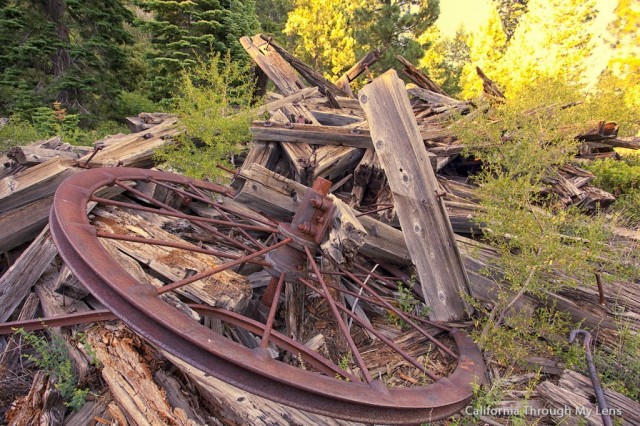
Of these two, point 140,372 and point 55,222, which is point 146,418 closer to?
point 140,372

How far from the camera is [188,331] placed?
1.49m

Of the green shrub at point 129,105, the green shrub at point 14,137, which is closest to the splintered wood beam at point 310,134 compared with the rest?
the green shrub at point 14,137

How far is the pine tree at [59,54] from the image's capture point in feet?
31.4

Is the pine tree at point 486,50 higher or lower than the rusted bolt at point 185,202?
higher

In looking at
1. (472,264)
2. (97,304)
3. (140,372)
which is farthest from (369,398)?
(97,304)

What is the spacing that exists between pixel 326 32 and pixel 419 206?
16.3 metres

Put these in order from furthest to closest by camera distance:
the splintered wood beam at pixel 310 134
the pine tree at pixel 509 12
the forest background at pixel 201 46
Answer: the pine tree at pixel 509 12 < the forest background at pixel 201 46 < the splintered wood beam at pixel 310 134

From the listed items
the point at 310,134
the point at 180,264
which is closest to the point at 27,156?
the point at 180,264

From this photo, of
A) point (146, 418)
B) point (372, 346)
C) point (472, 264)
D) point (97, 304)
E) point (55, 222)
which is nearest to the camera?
point (146, 418)

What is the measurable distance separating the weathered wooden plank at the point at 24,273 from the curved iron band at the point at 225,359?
1.29m

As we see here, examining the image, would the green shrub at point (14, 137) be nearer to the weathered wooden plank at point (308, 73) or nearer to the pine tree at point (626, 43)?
the weathered wooden plank at point (308, 73)

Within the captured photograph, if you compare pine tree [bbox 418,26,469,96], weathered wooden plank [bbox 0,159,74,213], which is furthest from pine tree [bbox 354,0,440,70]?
weathered wooden plank [bbox 0,159,74,213]

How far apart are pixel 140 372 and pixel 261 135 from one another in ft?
10.3

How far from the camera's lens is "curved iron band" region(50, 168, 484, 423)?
1.48 m
